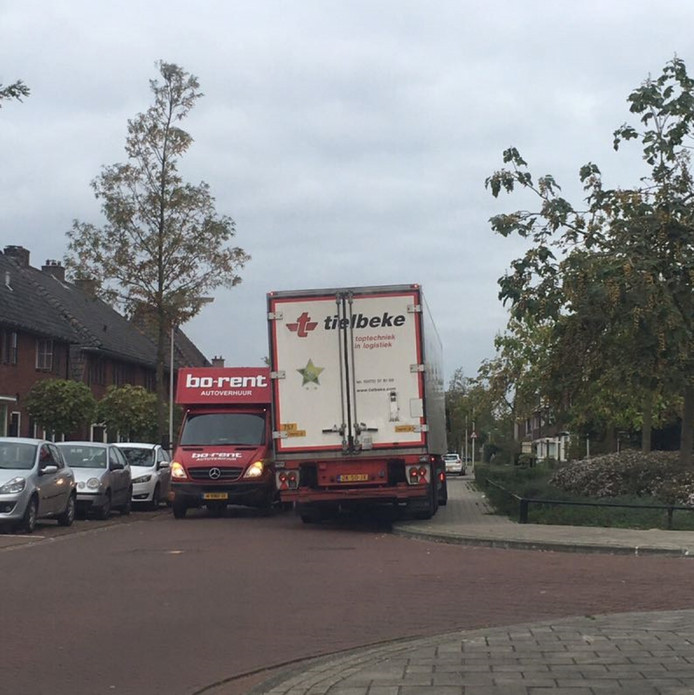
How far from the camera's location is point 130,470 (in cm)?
2594

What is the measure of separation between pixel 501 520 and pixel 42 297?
1433 inches

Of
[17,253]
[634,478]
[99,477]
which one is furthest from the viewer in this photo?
[17,253]

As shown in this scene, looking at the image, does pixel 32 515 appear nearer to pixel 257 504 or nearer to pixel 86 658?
pixel 257 504

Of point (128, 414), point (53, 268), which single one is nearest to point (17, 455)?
point (128, 414)

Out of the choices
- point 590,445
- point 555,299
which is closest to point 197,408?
point 555,299

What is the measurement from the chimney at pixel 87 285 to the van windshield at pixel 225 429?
12.9 meters

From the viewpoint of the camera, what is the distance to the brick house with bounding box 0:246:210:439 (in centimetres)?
4438

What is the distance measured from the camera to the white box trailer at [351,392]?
19438 mm

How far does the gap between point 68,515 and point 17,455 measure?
173 cm

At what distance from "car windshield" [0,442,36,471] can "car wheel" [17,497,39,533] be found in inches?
A: 25.5

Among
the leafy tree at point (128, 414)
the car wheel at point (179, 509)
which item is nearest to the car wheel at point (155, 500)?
the car wheel at point (179, 509)

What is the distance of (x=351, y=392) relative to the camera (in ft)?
64.0

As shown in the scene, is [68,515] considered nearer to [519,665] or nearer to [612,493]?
[612,493]

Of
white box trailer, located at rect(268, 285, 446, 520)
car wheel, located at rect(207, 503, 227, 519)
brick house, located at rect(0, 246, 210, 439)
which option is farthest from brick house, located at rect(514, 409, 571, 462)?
white box trailer, located at rect(268, 285, 446, 520)
